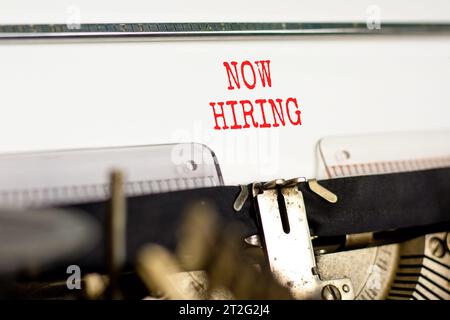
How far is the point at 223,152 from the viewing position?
1.58m

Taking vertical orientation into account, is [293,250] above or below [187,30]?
below

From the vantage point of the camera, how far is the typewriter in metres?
1.35

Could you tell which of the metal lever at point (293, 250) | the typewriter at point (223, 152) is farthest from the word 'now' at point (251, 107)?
the metal lever at point (293, 250)

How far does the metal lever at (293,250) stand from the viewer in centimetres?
141

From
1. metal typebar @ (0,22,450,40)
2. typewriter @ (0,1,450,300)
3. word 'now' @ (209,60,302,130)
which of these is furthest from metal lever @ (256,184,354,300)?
metal typebar @ (0,22,450,40)

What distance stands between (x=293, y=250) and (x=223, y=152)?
31 cm

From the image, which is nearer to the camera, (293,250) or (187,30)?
(293,250)

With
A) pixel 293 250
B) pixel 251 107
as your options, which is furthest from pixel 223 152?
pixel 293 250

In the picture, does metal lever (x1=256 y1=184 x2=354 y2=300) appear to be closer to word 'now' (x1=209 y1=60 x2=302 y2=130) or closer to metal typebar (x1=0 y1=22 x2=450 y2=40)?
word 'now' (x1=209 y1=60 x2=302 y2=130)

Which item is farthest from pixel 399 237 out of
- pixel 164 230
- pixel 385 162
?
pixel 164 230

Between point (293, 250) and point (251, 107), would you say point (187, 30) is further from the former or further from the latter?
point (293, 250)

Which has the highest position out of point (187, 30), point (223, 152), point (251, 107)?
point (187, 30)

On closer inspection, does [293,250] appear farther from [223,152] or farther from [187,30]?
[187,30]

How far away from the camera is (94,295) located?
4.41 feet
